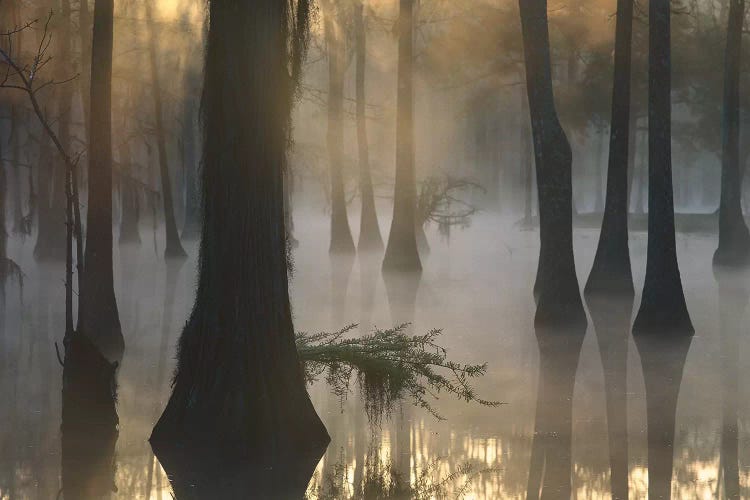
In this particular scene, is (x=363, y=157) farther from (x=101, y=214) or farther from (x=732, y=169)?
(x=101, y=214)

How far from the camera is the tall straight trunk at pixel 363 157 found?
3784cm

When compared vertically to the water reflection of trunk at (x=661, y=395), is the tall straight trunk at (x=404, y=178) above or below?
above

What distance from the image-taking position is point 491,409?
36.9 feet

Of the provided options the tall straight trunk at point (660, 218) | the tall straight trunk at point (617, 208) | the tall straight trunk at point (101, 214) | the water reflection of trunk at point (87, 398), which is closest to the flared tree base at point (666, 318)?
the tall straight trunk at point (660, 218)

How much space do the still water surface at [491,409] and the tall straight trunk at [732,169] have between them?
6.27 m

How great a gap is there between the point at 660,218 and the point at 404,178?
1417cm

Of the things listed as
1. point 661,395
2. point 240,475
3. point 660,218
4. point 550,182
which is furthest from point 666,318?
point 240,475

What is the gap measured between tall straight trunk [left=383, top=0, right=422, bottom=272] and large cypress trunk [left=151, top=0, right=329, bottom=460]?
775 inches

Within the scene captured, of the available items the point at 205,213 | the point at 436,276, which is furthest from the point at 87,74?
the point at 205,213

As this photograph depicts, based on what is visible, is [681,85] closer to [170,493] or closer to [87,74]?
[87,74]

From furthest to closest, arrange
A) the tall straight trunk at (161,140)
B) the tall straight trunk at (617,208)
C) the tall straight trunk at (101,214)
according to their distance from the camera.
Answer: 1. the tall straight trunk at (161,140)
2. the tall straight trunk at (617,208)
3. the tall straight trunk at (101,214)

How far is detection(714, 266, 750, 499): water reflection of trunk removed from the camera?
8680 millimetres

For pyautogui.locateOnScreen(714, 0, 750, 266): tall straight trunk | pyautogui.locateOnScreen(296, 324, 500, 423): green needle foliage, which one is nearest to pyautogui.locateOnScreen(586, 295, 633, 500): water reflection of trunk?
pyautogui.locateOnScreen(296, 324, 500, 423): green needle foliage

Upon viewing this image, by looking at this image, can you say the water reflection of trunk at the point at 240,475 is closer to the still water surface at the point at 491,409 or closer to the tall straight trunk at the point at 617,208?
the still water surface at the point at 491,409
